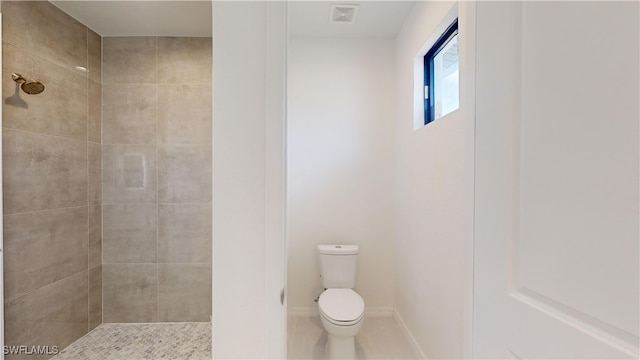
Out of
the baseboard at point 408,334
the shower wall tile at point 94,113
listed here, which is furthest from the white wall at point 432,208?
the shower wall tile at point 94,113

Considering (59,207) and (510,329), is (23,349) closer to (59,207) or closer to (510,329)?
(59,207)

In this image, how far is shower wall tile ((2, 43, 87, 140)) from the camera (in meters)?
1.63

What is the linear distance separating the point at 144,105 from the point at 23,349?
5.47ft

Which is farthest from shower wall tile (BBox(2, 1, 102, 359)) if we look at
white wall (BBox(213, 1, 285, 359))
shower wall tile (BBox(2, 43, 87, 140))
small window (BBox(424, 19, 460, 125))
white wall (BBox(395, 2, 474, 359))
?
small window (BBox(424, 19, 460, 125))

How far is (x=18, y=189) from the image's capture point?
65.7 inches

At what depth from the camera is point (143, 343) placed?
2.07 m

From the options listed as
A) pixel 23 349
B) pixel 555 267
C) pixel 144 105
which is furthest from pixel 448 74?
pixel 23 349

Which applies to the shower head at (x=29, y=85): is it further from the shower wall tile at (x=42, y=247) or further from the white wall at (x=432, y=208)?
the white wall at (x=432, y=208)

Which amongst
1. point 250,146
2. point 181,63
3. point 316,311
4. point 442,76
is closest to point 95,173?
point 181,63

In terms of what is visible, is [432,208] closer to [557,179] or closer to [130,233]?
[557,179]

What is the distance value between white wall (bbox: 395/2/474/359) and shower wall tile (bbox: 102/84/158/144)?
1.96 m

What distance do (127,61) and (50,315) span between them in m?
1.80

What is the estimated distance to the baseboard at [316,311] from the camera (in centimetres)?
267

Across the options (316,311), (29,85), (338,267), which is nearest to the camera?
(29,85)
